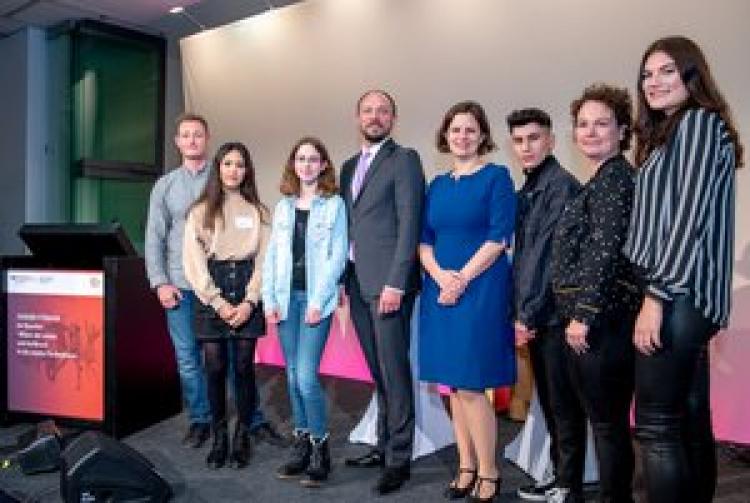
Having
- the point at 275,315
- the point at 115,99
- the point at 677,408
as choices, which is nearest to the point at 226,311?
the point at 275,315

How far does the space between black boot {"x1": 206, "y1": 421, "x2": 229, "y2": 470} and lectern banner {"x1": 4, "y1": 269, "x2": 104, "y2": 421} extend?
67 cm

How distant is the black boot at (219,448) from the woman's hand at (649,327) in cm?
189

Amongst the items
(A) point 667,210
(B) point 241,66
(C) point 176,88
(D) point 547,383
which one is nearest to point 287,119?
(B) point 241,66

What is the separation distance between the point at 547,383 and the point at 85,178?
5491 millimetres

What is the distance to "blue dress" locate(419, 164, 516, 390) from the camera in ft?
7.80

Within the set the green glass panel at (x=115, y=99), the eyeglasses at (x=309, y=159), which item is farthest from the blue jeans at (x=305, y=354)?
the green glass panel at (x=115, y=99)

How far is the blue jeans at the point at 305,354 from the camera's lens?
2.68 m

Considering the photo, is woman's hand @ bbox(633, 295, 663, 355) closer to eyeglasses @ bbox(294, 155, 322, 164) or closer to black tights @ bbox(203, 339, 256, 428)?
eyeglasses @ bbox(294, 155, 322, 164)

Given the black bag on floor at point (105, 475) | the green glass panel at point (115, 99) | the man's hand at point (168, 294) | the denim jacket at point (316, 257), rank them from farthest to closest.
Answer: the green glass panel at point (115, 99) → the man's hand at point (168, 294) → the denim jacket at point (316, 257) → the black bag on floor at point (105, 475)

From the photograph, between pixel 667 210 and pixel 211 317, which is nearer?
pixel 667 210

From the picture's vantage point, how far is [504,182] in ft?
7.86

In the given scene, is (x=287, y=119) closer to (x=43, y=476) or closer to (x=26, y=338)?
(x=26, y=338)

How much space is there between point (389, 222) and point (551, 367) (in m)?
0.79

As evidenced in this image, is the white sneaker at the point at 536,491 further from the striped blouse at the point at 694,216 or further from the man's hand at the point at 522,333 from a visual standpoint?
the striped blouse at the point at 694,216
